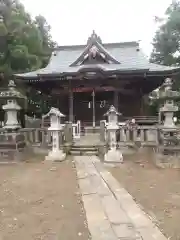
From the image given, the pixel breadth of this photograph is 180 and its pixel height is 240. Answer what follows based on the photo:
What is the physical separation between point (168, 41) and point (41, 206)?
2731 centimetres

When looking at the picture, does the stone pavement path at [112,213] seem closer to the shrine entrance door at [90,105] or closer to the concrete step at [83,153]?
the concrete step at [83,153]

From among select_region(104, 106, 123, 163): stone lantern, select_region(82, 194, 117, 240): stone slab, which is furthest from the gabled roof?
select_region(82, 194, 117, 240): stone slab

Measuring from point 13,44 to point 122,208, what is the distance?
19.4 meters

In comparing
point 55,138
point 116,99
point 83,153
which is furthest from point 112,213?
point 116,99

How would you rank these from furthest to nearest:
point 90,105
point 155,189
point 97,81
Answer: point 90,105 < point 97,81 < point 155,189

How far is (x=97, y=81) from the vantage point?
61.6ft

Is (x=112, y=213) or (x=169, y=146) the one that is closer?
(x=112, y=213)

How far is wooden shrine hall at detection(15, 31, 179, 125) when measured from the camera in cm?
1770

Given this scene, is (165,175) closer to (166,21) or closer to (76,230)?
(76,230)

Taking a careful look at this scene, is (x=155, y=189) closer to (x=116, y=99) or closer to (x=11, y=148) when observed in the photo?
(x=11, y=148)

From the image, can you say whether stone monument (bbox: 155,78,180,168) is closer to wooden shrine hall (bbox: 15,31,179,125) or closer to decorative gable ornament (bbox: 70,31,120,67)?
wooden shrine hall (bbox: 15,31,179,125)

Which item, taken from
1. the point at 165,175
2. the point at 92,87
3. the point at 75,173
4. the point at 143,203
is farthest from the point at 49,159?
the point at 92,87

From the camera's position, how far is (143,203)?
19.5ft

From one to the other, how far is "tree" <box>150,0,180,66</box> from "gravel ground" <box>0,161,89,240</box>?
77.5 feet
